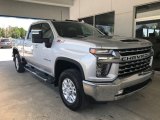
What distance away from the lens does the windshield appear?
15.0ft

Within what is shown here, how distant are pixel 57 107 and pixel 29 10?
10.9m

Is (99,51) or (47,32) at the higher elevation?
(47,32)

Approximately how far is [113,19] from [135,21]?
147cm

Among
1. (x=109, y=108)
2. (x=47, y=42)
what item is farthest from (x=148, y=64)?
(x=47, y=42)

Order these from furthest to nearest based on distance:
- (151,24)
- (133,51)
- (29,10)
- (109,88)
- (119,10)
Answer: (29,10) → (119,10) → (151,24) → (133,51) → (109,88)

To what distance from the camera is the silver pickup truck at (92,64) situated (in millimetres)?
3223

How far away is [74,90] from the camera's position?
3.78 m

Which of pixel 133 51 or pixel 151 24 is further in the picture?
pixel 151 24

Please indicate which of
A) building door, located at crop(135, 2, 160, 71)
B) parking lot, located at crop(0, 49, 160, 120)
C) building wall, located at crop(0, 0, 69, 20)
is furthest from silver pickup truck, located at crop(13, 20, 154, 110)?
building wall, located at crop(0, 0, 69, 20)

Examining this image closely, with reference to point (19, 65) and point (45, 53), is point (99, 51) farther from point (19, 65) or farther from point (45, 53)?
point (19, 65)

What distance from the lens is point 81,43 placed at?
355 cm

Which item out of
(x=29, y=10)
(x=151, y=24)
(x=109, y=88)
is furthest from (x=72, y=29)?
(x=29, y=10)

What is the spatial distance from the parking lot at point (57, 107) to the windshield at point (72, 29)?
1.58 metres

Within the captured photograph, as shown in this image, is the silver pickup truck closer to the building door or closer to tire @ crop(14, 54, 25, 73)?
tire @ crop(14, 54, 25, 73)
